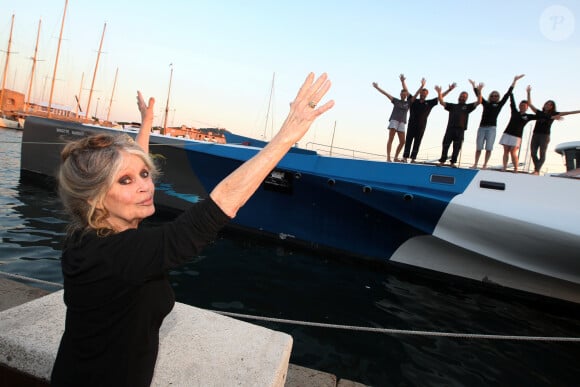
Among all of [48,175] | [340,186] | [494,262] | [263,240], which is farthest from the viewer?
[48,175]

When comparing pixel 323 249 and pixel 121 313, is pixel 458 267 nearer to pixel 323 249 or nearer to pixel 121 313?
pixel 323 249

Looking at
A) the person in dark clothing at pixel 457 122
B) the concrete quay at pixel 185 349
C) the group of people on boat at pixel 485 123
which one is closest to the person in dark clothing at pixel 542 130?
the group of people on boat at pixel 485 123

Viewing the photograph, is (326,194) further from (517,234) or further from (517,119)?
(517,119)

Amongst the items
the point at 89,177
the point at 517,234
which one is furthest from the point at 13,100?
the point at 89,177

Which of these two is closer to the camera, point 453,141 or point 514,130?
point 514,130

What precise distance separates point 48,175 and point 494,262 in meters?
13.7

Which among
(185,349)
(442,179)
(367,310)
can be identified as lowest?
(367,310)

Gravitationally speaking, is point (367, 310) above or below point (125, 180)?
below

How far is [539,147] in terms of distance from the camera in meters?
7.71

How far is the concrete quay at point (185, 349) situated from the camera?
6.13ft

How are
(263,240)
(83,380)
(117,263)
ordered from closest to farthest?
(117,263) → (83,380) → (263,240)

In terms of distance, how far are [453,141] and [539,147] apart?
179cm

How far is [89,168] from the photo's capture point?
1.25 m

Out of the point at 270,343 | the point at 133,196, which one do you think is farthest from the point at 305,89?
the point at 270,343
